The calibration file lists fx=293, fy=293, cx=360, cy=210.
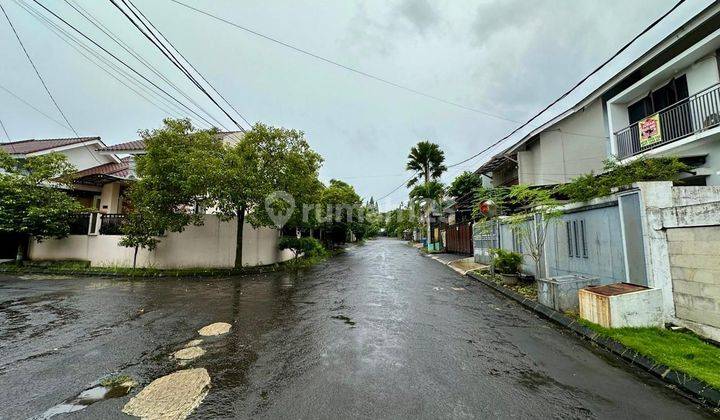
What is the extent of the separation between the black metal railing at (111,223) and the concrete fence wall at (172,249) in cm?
25

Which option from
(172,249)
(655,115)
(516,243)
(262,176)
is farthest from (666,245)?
(172,249)

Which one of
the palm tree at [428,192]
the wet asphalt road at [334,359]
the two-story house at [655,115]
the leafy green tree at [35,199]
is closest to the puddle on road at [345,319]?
the wet asphalt road at [334,359]

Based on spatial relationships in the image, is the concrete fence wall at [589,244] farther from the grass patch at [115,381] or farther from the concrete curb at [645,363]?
the grass patch at [115,381]

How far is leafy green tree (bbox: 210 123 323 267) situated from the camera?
10688 mm

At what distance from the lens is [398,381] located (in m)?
3.14

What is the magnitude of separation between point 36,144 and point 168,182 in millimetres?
17814

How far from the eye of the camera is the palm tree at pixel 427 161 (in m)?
26.4

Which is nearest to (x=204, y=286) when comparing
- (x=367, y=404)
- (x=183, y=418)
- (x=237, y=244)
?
(x=237, y=244)

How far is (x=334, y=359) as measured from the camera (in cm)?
368

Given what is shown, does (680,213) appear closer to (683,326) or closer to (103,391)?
(683,326)

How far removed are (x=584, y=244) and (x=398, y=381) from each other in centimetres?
614

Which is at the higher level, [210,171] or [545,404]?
[210,171]

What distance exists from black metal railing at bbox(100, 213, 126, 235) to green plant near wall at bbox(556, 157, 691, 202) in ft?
53.9

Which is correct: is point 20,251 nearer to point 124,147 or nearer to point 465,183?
point 124,147
